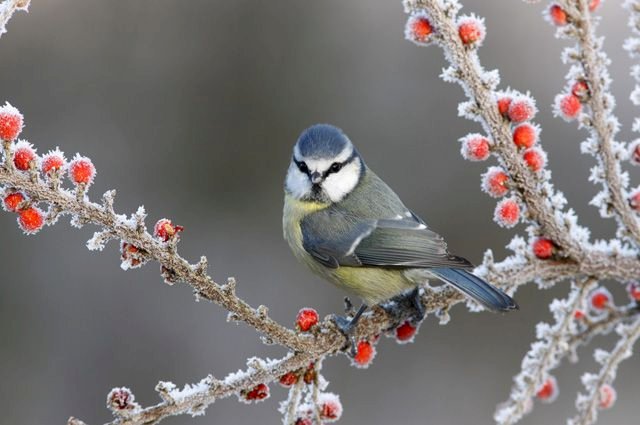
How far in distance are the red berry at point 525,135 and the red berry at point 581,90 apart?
0.14 meters

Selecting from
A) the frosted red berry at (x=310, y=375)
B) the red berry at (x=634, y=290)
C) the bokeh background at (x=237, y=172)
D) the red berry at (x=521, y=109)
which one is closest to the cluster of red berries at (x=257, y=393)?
the frosted red berry at (x=310, y=375)

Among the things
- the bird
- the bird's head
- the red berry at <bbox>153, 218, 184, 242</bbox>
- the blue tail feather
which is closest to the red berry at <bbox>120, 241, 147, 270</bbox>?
the red berry at <bbox>153, 218, 184, 242</bbox>

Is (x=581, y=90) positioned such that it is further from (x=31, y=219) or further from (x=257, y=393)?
(x=31, y=219)

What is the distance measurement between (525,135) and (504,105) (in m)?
0.10

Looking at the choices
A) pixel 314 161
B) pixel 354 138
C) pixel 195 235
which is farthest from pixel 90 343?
pixel 314 161

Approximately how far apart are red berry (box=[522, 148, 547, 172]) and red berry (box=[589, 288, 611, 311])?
623 mm

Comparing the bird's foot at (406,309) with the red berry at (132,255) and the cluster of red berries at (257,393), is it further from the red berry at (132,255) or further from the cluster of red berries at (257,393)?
the red berry at (132,255)

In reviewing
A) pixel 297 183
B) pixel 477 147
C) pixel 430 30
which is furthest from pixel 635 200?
pixel 297 183

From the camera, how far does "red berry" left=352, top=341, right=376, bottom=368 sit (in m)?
2.19

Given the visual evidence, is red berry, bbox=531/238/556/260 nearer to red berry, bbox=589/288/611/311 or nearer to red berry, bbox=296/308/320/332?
red berry, bbox=589/288/611/311

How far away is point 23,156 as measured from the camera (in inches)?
62.7

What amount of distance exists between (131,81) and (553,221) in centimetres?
446

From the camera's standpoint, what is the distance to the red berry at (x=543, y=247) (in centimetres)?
218

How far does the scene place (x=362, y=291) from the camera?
114 inches
